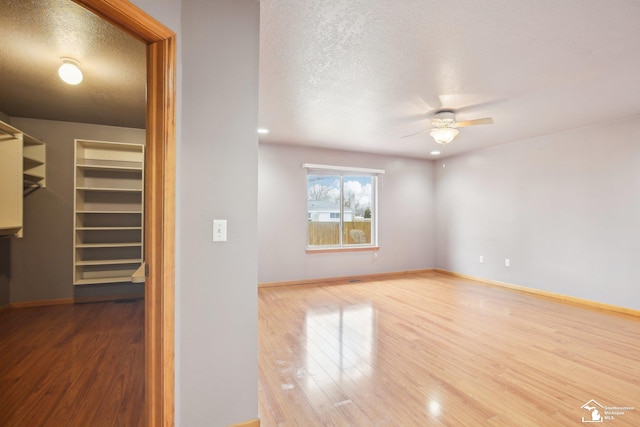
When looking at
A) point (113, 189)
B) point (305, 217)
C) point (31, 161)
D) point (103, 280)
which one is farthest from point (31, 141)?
point (305, 217)

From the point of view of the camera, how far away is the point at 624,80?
2725mm

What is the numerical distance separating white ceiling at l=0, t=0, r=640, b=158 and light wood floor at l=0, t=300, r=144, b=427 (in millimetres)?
2457

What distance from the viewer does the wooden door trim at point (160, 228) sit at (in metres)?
1.36

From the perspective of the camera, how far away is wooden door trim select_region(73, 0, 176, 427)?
4.46 ft

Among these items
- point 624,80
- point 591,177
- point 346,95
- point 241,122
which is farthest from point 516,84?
point 241,122

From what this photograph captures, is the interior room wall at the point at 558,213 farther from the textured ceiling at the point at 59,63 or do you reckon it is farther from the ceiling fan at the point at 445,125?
the textured ceiling at the point at 59,63

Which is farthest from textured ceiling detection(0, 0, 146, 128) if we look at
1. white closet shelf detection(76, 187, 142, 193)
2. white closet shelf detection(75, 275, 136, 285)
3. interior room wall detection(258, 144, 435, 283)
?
interior room wall detection(258, 144, 435, 283)

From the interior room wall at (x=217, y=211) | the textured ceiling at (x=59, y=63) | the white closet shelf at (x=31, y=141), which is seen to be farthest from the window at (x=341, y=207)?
the interior room wall at (x=217, y=211)

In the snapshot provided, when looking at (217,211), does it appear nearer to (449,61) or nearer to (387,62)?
(387,62)

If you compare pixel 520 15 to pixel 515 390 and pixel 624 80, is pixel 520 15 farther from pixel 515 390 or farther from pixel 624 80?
pixel 515 390

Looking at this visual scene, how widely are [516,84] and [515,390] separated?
103 inches

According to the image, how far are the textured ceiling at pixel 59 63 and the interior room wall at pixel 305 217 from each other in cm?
224

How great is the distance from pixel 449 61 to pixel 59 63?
3.27 m

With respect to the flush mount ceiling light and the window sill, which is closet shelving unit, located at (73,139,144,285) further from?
the window sill
